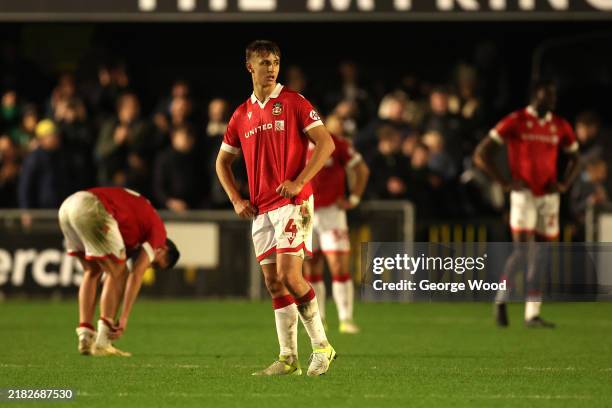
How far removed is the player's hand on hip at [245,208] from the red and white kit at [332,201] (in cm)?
524

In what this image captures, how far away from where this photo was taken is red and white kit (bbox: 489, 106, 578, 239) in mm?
15180

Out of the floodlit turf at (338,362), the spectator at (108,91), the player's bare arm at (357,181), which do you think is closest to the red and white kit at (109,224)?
the floodlit turf at (338,362)

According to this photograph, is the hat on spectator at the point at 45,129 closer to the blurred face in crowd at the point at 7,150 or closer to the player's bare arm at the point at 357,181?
the blurred face in crowd at the point at 7,150

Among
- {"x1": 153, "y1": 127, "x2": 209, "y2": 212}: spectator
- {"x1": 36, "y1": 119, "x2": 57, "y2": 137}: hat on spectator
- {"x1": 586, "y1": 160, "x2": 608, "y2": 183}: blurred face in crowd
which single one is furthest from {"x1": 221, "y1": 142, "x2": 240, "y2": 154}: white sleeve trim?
{"x1": 586, "y1": 160, "x2": 608, "y2": 183}: blurred face in crowd

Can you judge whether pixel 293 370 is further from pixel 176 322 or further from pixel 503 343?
pixel 176 322

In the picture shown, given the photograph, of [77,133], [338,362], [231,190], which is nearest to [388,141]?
[77,133]

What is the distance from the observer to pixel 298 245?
32.3 ft

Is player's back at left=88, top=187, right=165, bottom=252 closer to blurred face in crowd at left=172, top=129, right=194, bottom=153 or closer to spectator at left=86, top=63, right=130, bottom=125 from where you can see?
blurred face in crowd at left=172, top=129, right=194, bottom=153

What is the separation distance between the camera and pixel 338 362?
11172mm

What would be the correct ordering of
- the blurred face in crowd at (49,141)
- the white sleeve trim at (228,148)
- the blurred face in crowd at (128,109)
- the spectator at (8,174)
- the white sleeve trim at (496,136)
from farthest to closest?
the blurred face in crowd at (128,109)
the spectator at (8,174)
the blurred face in crowd at (49,141)
the white sleeve trim at (496,136)
the white sleeve trim at (228,148)

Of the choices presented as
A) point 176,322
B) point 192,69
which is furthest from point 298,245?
point 192,69

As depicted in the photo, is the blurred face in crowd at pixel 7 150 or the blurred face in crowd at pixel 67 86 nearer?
the blurred face in crowd at pixel 7 150

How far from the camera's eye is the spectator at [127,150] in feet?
67.8

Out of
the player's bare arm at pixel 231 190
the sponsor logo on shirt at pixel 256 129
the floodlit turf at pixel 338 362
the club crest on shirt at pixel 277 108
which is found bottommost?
the floodlit turf at pixel 338 362
